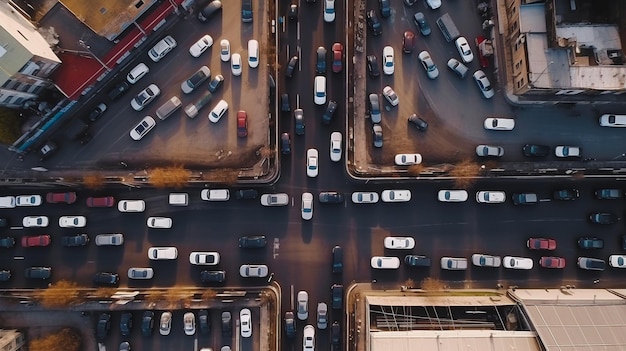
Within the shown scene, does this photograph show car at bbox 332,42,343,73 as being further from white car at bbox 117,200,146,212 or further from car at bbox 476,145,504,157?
white car at bbox 117,200,146,212

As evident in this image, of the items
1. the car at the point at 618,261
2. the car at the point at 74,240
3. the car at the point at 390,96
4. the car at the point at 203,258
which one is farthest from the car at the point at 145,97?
the car at the point at 618,261

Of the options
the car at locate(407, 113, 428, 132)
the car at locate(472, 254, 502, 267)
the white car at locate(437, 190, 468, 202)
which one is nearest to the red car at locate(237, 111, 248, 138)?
the car at locate(407, 113, 428, 132)

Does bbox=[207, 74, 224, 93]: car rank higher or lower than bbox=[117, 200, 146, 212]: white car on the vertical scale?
higher

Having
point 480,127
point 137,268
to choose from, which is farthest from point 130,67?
point 480,127

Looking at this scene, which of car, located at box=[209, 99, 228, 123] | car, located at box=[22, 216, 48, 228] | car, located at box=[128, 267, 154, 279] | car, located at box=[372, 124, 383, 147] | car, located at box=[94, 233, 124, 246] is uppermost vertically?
car, located at box=[209, 99, 228, 123]

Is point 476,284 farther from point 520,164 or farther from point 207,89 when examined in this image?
point 207,89
